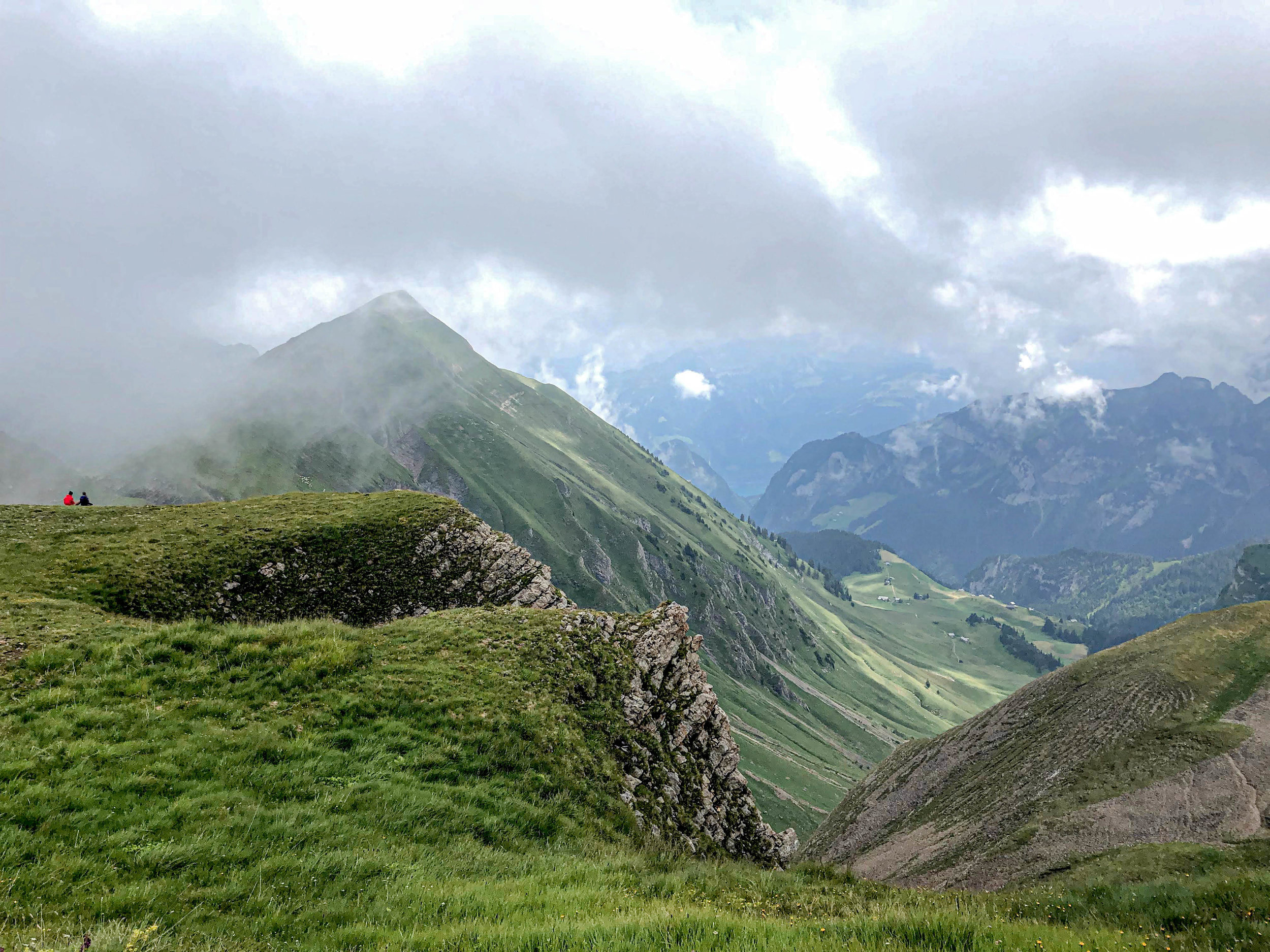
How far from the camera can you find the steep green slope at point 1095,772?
29.8 metres

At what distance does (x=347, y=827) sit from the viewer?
42.8 ft

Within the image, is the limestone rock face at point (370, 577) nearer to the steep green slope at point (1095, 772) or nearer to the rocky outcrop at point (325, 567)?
the rocky outcrop at point (325, 567)

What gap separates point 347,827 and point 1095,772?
142 feet

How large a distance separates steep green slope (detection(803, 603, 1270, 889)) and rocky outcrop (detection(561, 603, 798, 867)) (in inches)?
613

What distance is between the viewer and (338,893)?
10617mm

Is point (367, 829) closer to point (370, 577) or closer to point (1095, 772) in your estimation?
point (370, 577)

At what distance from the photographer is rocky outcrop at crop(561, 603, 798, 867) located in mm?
21234

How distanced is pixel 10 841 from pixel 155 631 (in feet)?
34.2

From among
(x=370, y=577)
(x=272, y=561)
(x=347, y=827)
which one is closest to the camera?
(x=347, y=827)

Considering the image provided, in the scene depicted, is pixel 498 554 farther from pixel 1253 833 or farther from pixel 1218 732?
pixel 1218 732

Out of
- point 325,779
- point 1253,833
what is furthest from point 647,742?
point 1253,833

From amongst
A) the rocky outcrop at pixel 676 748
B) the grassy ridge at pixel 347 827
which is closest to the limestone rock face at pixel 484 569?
the rocky outcrop at pixel 676 748

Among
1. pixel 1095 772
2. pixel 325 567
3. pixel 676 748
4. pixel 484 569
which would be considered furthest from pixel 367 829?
pixel 1095 772

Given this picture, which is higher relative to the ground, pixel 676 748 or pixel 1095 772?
pixel 676 748
